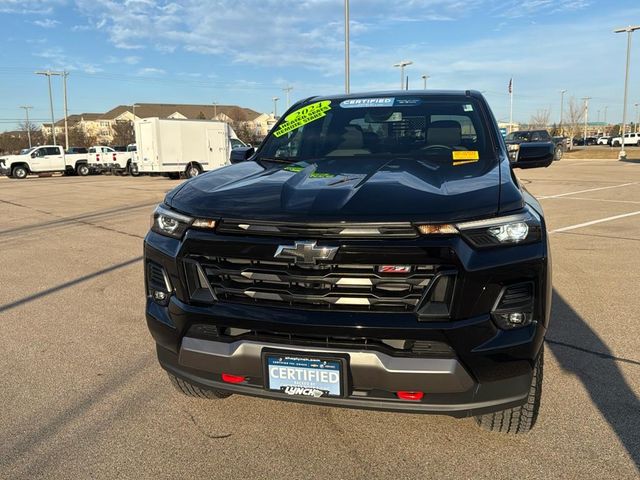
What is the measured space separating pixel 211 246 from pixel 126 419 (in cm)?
129

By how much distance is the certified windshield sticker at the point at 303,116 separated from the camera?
13.9 feet

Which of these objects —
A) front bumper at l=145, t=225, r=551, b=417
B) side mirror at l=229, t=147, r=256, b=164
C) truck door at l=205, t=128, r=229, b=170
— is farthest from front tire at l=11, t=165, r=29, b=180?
front bumper at l=145, t=225, r=551, b=417

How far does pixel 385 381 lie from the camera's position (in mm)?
2232

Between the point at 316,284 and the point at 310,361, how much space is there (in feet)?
1.10

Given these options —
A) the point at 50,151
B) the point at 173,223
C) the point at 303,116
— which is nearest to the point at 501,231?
the point at 173,223

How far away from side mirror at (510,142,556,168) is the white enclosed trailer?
23.0 meters

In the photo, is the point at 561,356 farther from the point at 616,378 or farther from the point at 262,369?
the point at 262,369

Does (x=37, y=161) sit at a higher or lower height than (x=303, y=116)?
lower

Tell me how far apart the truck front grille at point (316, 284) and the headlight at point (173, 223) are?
172 millimetres

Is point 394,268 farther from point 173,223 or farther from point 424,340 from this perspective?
point 173,223

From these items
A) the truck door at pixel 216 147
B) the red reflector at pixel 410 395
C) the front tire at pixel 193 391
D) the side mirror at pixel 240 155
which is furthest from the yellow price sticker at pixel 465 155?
the truck door at pixel 216 147

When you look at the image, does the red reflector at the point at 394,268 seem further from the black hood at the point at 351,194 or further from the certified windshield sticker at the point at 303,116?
the certified windshield sticker at the point at 303,116

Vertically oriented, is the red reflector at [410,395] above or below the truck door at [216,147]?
Answer: below

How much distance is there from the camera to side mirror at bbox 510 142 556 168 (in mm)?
4014
